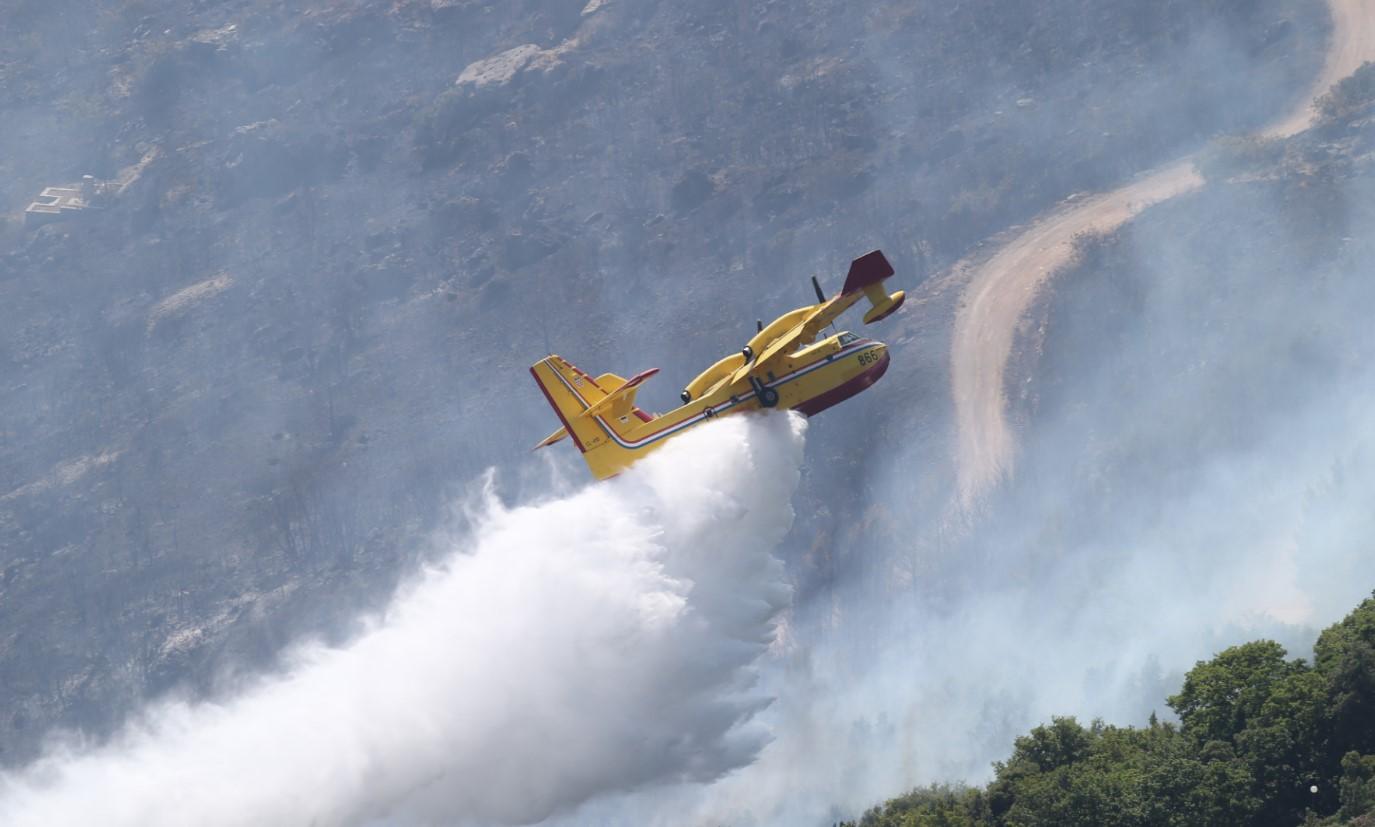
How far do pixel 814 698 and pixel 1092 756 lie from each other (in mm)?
52315

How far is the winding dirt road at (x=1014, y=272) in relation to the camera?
433 ft

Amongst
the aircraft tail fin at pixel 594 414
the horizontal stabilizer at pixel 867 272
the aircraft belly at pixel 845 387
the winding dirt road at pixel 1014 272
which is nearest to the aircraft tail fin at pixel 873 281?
the horizontal stabilizer at pixel 867 272

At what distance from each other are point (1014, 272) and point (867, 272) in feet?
251

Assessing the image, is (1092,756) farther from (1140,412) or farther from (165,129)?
(165,129)

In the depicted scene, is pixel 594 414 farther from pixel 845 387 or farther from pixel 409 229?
pixel 409 229

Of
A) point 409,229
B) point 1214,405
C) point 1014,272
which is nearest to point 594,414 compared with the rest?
point 1214,405

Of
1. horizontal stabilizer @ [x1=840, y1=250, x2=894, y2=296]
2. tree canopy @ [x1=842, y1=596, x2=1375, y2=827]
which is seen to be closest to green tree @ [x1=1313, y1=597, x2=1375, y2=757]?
tree canopy @ [x1=842, y1=596, x2=1375, y2=827]

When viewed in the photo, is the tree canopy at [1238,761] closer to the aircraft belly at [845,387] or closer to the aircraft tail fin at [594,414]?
the aircraft belly at [845,387]

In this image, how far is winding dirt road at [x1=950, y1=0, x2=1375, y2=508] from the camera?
13212 cm

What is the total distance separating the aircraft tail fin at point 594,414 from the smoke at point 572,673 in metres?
0.79

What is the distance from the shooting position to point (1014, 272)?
13988cm

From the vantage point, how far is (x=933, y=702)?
389ft

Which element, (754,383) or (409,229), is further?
(409,229)

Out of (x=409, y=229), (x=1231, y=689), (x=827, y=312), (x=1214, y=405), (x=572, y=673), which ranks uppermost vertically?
(x=409, y=229)
